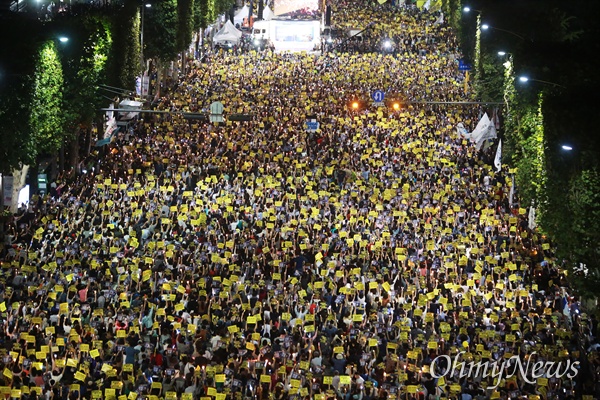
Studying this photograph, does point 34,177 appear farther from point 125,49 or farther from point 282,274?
point 282,274

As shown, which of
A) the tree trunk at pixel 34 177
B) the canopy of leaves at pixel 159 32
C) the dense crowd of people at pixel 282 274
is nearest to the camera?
the dense crowd of people at pixel 282 274

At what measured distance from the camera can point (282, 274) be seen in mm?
32156

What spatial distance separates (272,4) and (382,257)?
7395 cm

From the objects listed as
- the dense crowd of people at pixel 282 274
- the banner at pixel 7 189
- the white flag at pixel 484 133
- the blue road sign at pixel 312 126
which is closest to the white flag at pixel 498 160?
the dense crowd of people at pixel 282 274

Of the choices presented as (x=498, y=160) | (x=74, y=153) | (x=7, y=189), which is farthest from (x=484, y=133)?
(x=7, y=189)

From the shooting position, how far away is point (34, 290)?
28.4 metres

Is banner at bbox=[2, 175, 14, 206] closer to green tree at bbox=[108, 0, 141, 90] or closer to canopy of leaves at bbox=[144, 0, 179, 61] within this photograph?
green tree at bbox=[108, 0, 141, 90]

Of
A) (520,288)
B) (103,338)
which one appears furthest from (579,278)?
(103,338)

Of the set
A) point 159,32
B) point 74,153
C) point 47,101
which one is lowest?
point 74,153

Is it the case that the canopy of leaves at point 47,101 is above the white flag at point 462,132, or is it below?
above

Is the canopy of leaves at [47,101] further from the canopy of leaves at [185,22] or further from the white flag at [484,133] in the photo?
the canopy of leaves at [185,22]

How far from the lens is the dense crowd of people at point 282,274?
76.3ft

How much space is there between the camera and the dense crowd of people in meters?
23.3

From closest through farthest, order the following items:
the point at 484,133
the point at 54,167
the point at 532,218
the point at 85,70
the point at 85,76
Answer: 1. the point at 532,218
2. the point at 85,76
3. the point at 85,70
4. the point at 54,167
5. the point at 484,133
